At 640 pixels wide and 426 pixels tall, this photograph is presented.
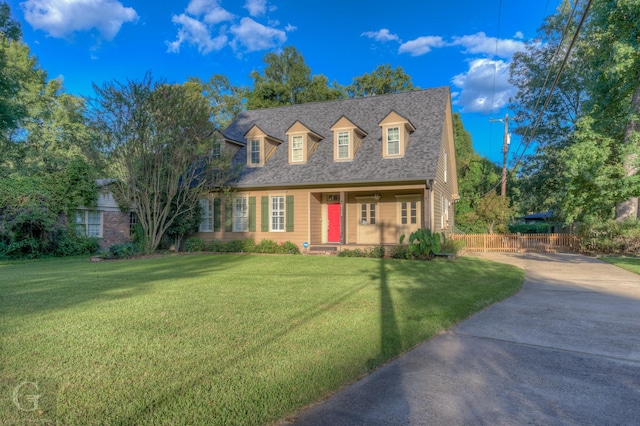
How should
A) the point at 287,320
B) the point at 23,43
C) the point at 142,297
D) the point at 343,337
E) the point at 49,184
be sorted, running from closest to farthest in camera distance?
the point at 343,337
the point at 287,320
the point at 142,297
the point at 49,184
the point at 23,43

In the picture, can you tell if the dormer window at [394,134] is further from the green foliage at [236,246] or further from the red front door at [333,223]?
the green foliage at [236,246]

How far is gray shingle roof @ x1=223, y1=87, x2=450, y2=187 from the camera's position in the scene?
15.2 metres

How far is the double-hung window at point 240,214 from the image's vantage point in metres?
17.6

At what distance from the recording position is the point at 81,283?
843cm

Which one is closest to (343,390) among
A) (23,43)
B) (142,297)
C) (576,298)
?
(142,297)

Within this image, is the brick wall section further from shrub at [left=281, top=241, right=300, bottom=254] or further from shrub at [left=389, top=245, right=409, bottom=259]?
shrub at [left=389, top=245, right=409, bottom=259]

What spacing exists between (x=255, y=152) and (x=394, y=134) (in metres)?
6.80

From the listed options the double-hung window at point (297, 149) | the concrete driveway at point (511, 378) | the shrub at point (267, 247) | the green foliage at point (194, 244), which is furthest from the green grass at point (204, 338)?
the double-hung window at point (297, 149)

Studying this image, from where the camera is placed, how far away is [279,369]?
3586mm

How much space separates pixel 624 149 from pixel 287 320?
43.7 ft

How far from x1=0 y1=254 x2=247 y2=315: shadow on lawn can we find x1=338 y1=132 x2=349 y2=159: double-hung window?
7351mm

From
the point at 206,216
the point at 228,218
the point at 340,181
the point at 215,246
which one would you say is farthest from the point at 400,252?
the point at 206,216

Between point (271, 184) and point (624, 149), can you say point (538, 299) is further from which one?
point (271, 184)

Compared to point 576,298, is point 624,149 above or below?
above
